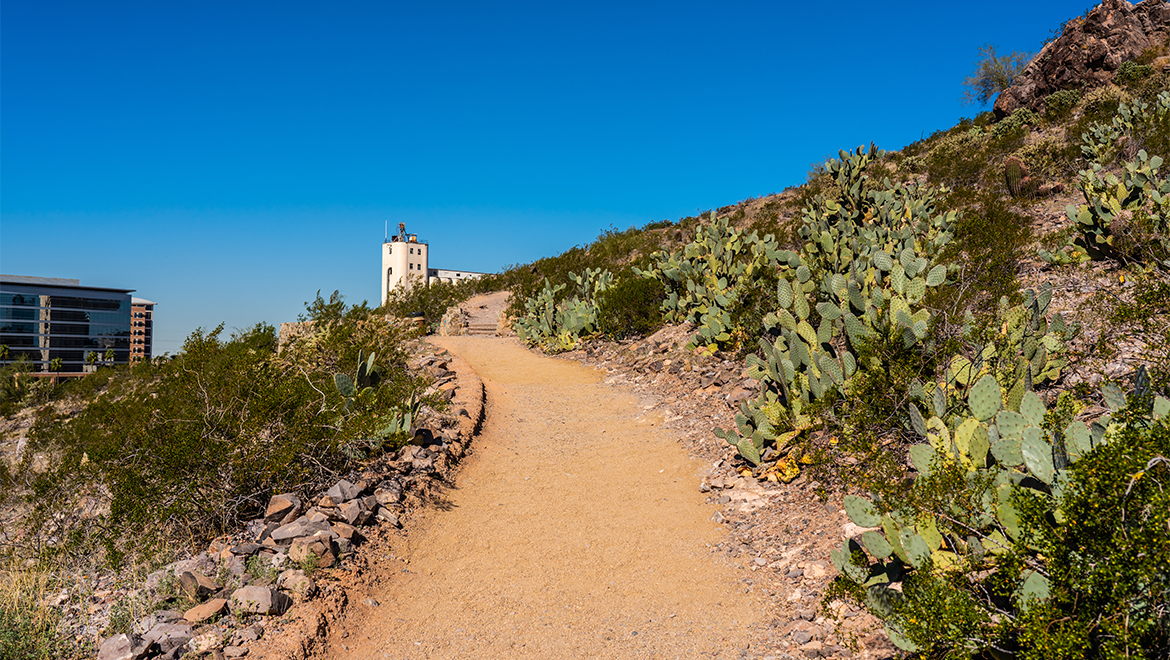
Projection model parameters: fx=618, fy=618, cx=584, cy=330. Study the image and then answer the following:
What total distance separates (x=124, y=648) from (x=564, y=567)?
2.54 meters

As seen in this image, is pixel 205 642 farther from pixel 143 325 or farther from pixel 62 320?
pixel 143 325

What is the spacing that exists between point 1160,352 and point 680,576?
13.9 ft

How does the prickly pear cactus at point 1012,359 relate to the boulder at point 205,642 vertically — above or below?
above

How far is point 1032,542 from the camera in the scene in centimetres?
236

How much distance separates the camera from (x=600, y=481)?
20.1ft

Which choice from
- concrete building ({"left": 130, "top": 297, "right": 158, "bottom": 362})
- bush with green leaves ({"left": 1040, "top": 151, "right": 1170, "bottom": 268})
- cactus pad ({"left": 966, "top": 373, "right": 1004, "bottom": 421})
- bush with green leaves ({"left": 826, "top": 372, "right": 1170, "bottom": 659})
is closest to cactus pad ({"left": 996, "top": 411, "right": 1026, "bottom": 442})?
bush with green leaves ({"left": 826, "top": 372, "right": 1170, "bottom": 659})

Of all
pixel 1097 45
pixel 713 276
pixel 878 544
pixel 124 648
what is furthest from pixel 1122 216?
pixel 1097 45

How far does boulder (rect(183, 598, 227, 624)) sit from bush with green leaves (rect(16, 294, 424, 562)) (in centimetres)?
127

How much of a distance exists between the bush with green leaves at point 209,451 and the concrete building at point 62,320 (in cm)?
8207

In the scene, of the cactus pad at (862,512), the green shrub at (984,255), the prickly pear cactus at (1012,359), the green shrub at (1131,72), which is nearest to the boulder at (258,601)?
the cactus pad at (862,512)

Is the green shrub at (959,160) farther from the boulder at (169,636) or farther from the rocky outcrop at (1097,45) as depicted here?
the boulder at (169,636)

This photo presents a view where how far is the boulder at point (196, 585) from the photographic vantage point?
12.0 ft

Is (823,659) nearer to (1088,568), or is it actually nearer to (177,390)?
(1088,568)

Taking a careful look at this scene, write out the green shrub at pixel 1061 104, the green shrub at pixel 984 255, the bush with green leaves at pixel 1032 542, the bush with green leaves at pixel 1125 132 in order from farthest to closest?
the green shrub at pixel 1061 104 → the bush with green leaves at pixel 1125 132 → the green shrub at pixel 984 255 → the bush with green leaves at pixel 1032 542
